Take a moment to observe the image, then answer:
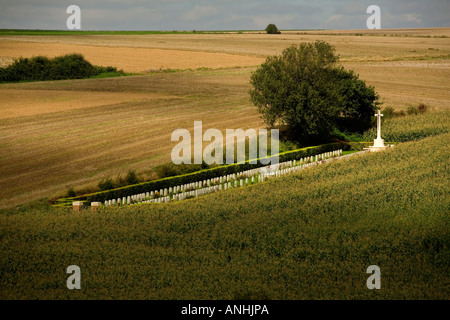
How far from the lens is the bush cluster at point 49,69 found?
274ft

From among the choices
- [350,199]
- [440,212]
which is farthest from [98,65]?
[440,212]

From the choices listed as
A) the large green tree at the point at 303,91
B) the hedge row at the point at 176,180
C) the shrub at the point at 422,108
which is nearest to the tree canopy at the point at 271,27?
the shrub at the point at 422,108

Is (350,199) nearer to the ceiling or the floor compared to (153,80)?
nearer to the floor

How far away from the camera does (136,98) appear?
231 ft

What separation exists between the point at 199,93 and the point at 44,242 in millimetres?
47776

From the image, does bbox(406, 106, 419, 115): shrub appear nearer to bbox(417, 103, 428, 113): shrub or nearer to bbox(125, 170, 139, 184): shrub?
bbox(417, 103, 428, 113): shrub

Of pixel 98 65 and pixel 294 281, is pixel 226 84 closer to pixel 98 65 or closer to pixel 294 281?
pixel 98 65

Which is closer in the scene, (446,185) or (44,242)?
(44,242)

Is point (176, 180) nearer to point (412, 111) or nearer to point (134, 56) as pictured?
point (412, 111)

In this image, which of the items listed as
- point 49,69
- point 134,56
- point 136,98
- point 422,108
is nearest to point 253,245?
point 136,98

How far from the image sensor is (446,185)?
1463 inches

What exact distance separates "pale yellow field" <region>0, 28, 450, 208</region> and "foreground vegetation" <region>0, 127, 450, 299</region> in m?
9.34

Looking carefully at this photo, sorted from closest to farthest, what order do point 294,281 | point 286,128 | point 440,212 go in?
point 294,281 → point 440,212 → point 286,128

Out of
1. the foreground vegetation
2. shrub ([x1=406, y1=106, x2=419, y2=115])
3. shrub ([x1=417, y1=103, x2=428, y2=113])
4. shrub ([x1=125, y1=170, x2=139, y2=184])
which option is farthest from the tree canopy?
shrub ([x1=125, y1=170, x2=139, y2=184])
